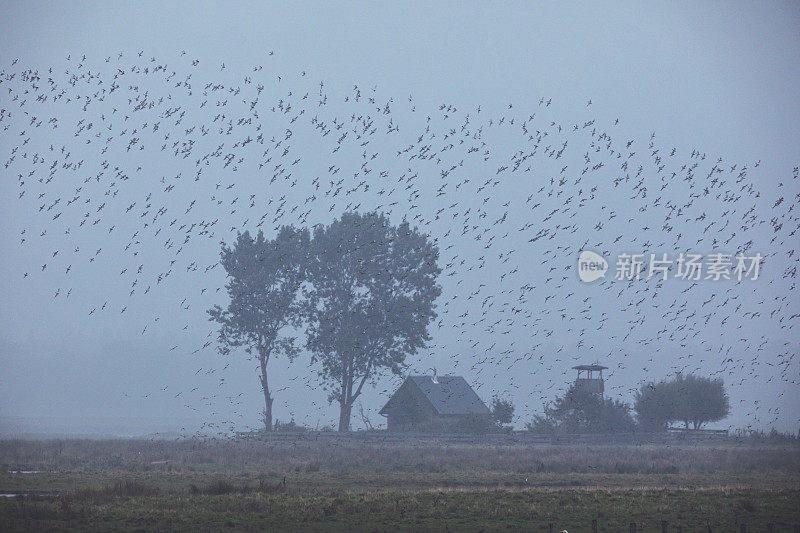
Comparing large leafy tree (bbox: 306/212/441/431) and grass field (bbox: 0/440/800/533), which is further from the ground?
large leafy tree (bbox: 306/212/441/431)

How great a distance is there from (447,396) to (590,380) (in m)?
15.3

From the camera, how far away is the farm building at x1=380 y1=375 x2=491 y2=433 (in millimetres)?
95562

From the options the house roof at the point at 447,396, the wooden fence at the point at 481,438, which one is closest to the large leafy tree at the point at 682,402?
the wooden fence at the point at 481,438

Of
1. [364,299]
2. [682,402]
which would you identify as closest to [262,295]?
[364,299]

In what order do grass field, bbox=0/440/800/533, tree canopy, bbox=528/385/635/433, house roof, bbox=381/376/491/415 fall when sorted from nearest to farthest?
grass field, bbox=0/440/800/533 → tree canopy, bbox=528/385/635/433 → house roof, bbox=381/376/491/415

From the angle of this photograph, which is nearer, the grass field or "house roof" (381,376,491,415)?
the grass field

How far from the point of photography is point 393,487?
48.6 metres

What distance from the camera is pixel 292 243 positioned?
350ft

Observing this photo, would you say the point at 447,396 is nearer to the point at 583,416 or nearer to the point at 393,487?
the point at 583,416

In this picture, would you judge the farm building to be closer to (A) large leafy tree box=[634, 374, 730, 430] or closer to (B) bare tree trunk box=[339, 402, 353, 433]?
(B) bare tree trunk box=[339, 402, 353, 433]

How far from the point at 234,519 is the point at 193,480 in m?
16.1

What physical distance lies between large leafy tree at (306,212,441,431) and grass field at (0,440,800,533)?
83.7 ft

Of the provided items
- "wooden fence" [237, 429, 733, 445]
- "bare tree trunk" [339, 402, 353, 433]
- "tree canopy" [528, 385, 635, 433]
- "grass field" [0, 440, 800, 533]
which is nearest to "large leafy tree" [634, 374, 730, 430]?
"tree canopy" [528, 385, 635, 433]

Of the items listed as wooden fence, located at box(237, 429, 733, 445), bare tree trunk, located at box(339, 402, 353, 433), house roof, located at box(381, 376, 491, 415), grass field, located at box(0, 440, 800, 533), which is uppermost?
A: house roof, located at box(381, 376, 491, 415)
